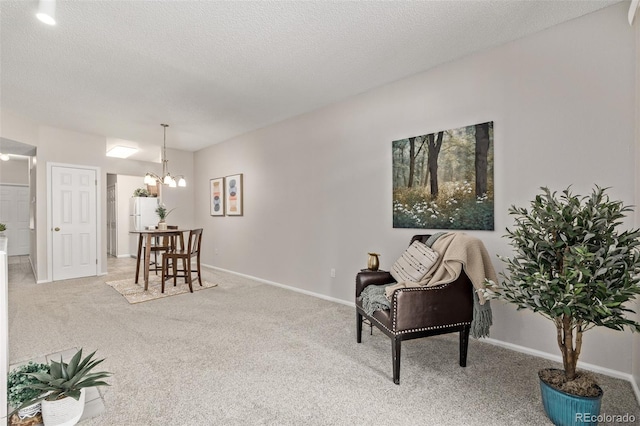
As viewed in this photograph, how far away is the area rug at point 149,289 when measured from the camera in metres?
4.09

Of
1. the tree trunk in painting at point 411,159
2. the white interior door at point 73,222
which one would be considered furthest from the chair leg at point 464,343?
the white interior door at point 73,222

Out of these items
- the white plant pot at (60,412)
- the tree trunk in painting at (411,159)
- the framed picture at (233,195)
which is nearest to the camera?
the white plant pot at (60,412)

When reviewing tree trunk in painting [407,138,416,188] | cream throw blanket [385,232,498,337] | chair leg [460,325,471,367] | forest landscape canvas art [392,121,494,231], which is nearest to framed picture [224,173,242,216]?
forest landscape canvas art [392,121,494,231]

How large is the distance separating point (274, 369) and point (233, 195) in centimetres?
394

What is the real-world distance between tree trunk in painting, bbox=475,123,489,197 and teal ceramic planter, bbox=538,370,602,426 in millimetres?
1586

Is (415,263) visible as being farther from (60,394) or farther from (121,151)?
(121,151)

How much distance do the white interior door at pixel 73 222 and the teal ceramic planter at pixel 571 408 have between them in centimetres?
655

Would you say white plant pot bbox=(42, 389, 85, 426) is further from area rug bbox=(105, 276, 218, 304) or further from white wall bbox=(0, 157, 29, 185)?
white wall bbox=(0, 157, 29, 185)

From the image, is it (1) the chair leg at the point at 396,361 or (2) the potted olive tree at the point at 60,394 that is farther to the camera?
(1) the chair leg at the point at 396,361

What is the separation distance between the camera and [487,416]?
172cm

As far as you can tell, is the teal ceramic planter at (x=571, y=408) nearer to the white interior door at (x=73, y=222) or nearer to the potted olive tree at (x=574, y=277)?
the potted olive tree at (x=574, y=277)

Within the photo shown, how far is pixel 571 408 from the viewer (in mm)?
1548

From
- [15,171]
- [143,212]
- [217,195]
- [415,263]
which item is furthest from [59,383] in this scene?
[15,171]

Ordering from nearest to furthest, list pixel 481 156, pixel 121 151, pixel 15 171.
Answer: pixel 481 156 < pixel 121 151 < pixel 15 171
